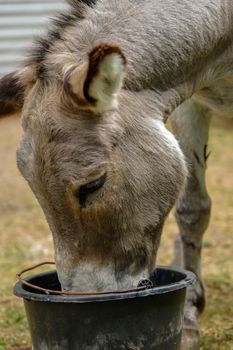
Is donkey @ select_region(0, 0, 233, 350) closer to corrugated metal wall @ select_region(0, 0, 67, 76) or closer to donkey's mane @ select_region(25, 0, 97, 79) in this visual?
donkey's mane @ select_region(25, 0, 97, 79)

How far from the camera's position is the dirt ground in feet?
19.5

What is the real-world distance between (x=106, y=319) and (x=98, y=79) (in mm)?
1120

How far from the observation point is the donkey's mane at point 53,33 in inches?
173

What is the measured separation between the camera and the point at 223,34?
4.79 metres

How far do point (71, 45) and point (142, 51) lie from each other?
1.20 feet

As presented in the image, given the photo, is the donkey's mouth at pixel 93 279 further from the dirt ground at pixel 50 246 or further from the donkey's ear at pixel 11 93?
the dirt ground at pixel 50 246

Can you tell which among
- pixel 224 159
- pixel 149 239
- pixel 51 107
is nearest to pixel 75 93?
pixel 51 107

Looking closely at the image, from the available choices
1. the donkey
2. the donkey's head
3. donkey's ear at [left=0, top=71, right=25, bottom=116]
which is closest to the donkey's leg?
the donkey

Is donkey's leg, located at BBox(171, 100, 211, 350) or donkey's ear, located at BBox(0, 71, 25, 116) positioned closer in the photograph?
donkey's ear, located at BBox(0, 71, 25, 116)

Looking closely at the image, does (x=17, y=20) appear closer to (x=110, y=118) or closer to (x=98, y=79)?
(x=110, y=118)

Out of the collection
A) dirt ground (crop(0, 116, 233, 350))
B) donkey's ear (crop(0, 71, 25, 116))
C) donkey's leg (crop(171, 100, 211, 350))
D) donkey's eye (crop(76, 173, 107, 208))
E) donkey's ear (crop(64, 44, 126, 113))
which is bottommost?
dirt ground (crop(0, 116, 233, 350))

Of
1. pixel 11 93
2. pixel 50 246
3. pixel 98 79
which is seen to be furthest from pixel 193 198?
pixel 50 246

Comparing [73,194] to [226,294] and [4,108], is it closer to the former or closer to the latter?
[4,108]

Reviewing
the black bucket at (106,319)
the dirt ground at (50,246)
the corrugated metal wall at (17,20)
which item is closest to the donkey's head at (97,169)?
the black bucket at (106,319)
